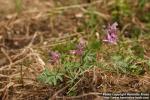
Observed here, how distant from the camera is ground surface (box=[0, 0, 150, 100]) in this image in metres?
2.54

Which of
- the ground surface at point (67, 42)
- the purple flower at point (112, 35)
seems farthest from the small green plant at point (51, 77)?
the purple flower at point (112, 35)

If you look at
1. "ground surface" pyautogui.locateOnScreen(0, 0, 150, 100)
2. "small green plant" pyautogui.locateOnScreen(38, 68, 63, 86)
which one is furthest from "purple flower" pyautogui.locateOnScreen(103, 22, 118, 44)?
"small green plant" pyautogui.locateOnScreen(38, 68, 63, 86)

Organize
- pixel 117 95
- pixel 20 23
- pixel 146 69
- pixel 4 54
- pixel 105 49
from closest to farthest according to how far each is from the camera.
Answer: pixel 117 95 → pixel 146 69 → pixel 105 49 → pixel 4 54 → pixel 20 23

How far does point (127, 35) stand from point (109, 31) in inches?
37.0

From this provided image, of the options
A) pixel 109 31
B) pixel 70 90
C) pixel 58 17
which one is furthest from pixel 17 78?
pixel 58 17

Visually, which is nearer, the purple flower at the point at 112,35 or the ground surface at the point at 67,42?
the ground surface at the point at 67,42

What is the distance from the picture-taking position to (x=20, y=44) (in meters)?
3.60

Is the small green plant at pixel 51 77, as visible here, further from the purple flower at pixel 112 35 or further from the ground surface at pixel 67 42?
the purple flower at pixel 112 35

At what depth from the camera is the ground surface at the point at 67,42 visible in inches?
99.9

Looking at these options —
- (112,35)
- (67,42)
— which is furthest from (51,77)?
(67,42)

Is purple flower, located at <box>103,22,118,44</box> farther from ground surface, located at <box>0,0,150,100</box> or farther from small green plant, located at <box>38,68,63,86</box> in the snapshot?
small green plant, located at <box>38,68,63,86</box>

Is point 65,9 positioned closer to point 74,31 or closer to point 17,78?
point 74,31

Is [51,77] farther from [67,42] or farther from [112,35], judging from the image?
[67,42]

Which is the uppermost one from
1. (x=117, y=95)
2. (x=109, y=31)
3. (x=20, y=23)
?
(x=20, y=23)
